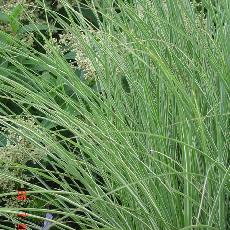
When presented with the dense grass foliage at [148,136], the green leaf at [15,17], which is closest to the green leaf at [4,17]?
the green leaf at [15,17]

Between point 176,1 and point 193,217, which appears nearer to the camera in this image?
point 193,217

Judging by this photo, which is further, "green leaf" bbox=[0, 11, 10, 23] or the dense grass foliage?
"green leaf" bbox=[0, 11, 10, 23]

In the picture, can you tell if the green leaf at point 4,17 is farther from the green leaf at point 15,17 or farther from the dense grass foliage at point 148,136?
the dense grass foliage at point 148,136

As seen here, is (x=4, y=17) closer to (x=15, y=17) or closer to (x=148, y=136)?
(x=15, y=17)

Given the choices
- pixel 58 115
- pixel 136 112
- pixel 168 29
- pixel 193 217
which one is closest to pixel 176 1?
pixel 168 29

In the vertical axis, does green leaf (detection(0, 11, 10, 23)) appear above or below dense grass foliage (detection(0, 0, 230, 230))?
above

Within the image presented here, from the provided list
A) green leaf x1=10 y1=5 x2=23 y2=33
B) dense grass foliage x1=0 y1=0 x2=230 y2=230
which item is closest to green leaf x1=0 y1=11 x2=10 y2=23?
green leaf x1=10 y1=5 x2=23 y2=33

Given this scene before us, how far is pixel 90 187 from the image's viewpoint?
1364 mm

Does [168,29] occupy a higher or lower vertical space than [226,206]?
higher

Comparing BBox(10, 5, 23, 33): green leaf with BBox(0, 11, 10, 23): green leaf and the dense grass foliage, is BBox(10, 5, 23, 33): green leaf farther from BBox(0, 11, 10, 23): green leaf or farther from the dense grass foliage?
the dense grass foliage

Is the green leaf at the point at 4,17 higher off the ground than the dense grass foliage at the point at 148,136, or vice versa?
the green leaf at the point at 4,17

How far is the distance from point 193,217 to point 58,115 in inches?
14.1

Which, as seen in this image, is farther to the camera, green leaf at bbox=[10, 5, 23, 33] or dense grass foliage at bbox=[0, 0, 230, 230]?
green leaf at bbox=[10, 5, 23, 33]

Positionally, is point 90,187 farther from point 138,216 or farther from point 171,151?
point 171,151
